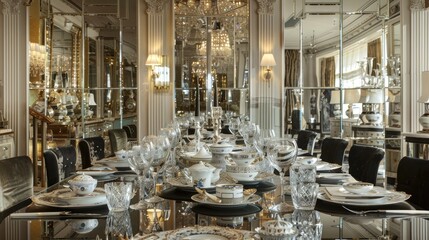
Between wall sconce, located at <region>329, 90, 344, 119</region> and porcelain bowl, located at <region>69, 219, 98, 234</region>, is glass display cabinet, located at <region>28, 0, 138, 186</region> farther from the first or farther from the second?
porcelain bowl, located at <region>69, 219, 98, 234</region>

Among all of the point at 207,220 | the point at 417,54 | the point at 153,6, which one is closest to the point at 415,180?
the point at 207,220

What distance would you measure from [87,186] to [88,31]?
267 inches

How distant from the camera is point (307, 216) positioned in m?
1.64

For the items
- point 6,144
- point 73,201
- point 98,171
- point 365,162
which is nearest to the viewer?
point 73,201

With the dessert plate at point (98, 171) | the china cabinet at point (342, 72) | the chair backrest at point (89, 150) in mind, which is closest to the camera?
the dessert plate at point (98, 171)

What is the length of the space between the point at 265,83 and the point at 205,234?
686 cm

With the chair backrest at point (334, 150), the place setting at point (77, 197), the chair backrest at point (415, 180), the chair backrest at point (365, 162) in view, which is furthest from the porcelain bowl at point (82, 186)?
the chair backrest at point (334, 150)

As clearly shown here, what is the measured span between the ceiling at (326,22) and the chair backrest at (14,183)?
601 cm

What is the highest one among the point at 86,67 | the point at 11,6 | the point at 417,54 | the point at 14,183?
the point at 11,6

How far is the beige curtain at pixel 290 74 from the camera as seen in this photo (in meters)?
8.19

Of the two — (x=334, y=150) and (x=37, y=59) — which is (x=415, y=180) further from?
(x=37, y=59)

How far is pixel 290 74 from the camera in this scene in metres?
8.21

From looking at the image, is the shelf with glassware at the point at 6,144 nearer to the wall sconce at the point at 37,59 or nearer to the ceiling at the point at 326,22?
the wall sconce at the point at 37,59

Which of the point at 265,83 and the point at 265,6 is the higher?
the point at 265,6
